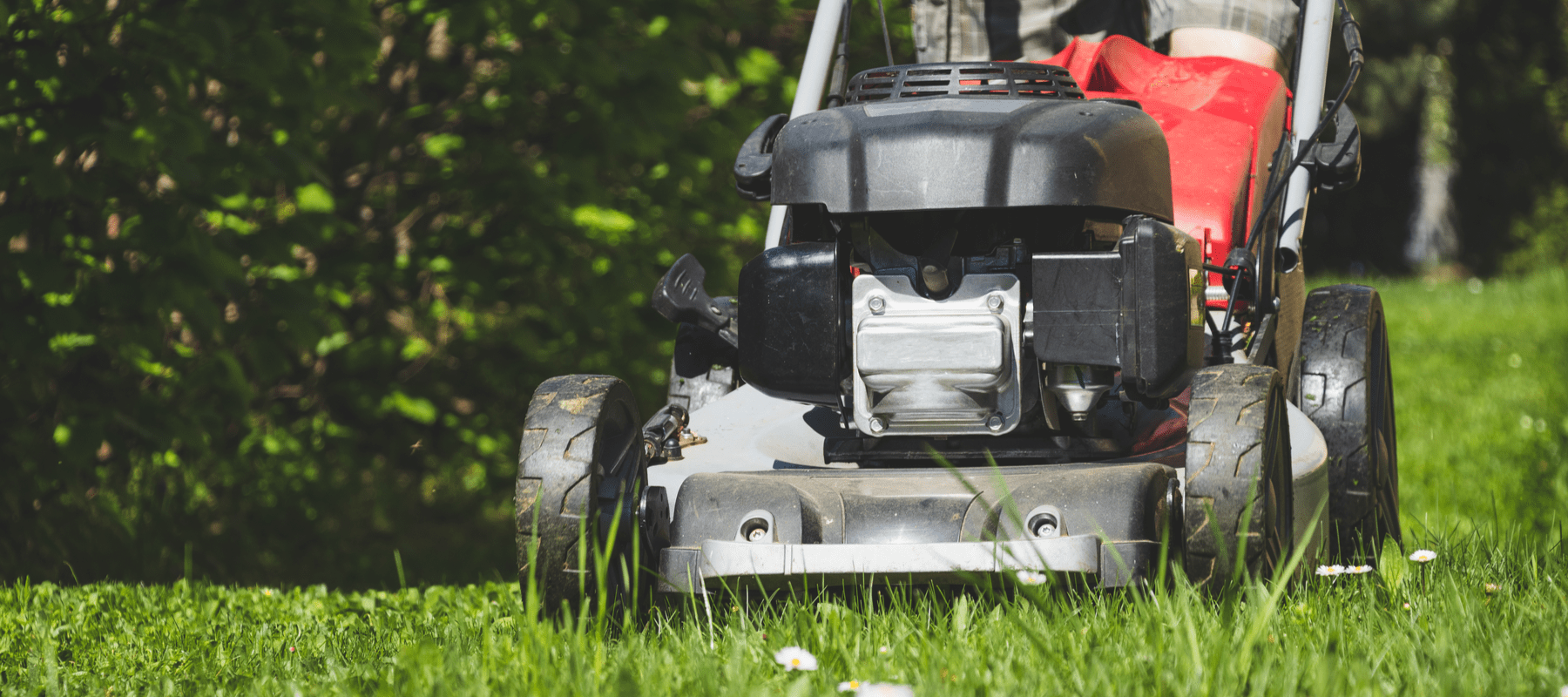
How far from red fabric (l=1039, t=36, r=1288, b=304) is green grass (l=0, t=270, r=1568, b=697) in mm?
710

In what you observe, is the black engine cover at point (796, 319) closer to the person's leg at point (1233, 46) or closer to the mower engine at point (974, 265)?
the mower engine at point (974, 265)

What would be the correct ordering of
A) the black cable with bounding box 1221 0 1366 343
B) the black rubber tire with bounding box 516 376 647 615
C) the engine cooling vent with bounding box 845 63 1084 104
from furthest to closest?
1. the black cable with bounding box 1221 0 1366 343
2. the engine cooling vent with bounding box 845 63 1084 104
3. the black rubber tire with bounding box 516 376 647 615

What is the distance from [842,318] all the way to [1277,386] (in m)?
0.65

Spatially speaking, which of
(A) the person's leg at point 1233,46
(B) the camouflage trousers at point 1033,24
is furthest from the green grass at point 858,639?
(B) the camouflage trousers at point 1033,24

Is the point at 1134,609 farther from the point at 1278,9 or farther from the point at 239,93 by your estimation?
the point at 239,93

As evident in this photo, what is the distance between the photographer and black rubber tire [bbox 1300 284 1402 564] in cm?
256

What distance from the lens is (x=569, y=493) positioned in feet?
6.44

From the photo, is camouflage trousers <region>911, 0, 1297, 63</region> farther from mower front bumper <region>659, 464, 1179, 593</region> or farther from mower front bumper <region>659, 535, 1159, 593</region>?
mower front bumper <region>659, 535, 1159, 593</region>

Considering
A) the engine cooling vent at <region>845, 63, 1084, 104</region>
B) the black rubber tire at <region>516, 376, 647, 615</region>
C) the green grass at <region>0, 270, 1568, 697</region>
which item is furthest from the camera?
the engine cooling vent at <region>845, 63, 1084, 104</region>

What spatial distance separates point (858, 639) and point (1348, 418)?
4.14 feet

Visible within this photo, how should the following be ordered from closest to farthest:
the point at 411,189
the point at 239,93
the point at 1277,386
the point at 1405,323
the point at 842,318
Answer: the point at 1277,386, the point at 842,318, the point at 239,93, the point at 411,189, the point at 1405,323

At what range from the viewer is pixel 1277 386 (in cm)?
202

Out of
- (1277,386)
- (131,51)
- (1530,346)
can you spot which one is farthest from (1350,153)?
(1530,346)

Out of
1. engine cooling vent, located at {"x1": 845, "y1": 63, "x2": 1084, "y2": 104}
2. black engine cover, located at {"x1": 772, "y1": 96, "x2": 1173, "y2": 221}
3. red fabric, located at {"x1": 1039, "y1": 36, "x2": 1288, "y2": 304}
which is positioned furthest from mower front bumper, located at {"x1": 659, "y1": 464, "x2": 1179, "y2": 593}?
red fabric, located at {"x1": 1039, "y1": 36, "x2": 1288, "y2": 304}
